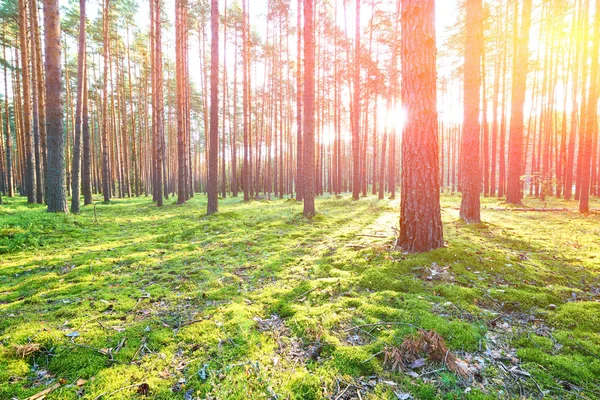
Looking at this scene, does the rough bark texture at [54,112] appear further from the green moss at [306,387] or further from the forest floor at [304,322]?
the green moss at [306,387]

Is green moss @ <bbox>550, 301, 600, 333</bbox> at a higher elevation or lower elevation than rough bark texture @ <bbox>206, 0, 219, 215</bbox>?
lower

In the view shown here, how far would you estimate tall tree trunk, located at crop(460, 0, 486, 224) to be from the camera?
263 inches

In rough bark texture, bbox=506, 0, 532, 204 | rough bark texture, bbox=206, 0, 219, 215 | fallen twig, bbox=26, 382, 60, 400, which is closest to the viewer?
fallen twig, bbox=26, 382, 60, 400

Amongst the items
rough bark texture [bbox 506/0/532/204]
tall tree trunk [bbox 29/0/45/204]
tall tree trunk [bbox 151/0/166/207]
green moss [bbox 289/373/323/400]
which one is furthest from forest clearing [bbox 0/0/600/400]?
tall tree trunk [bbox 151/0/166/207]

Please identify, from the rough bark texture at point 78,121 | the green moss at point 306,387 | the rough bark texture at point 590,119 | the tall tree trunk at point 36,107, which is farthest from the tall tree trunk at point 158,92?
the rough bark texture at point 590,119

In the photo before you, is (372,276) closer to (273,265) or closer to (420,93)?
(273,265)

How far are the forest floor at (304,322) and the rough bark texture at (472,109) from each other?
7.04 ft

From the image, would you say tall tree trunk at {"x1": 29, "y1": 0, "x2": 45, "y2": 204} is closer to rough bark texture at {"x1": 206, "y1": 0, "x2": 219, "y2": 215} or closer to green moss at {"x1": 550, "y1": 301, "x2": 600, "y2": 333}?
rough bark texture at {"x1": 206, "y1": 0, "x2": 219, "y2": 215}

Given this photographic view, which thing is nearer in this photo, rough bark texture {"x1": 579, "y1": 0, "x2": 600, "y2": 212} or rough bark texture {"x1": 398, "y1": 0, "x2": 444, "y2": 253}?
rough bark texture {"x1": 398, "y1": 0, "x2": 444, "y2": 253}

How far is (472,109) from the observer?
22.9 ft

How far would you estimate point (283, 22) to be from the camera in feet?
68.0

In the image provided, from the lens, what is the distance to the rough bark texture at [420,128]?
417 cm

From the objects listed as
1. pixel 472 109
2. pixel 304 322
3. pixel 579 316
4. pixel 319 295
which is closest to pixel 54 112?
pixel 319 295

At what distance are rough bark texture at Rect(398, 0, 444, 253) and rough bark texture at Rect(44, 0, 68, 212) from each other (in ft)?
34.3
